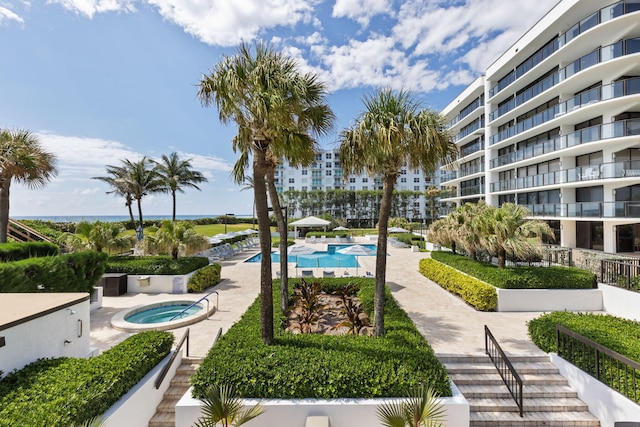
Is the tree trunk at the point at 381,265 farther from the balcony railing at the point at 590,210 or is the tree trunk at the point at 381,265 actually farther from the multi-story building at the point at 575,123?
the balcony railing at the point at 590,210

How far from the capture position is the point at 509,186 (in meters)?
28.1

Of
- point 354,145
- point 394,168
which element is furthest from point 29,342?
point 394,168

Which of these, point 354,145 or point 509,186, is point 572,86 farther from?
point 354,145

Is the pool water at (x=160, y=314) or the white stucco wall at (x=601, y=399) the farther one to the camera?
the pool water at (x=160, y=314)

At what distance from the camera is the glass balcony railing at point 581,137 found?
17.5 m

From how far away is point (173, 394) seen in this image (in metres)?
6.40

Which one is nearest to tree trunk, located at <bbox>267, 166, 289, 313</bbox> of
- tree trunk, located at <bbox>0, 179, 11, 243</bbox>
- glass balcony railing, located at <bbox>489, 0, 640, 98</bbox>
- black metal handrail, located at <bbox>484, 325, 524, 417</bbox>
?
black metal handrail, located at <bbox>484, 325, 524, 417</bbox>

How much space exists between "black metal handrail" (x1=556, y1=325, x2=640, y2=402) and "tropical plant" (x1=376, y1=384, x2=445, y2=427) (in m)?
3.58

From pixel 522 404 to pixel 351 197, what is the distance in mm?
64514

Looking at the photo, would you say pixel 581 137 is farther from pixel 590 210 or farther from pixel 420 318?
pixel 420 318

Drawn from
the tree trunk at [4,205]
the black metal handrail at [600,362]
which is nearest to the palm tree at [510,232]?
the black metal handrail at [600,362]

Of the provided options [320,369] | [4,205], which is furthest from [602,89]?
[4,205]

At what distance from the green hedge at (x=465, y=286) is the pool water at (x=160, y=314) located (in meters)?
11.6

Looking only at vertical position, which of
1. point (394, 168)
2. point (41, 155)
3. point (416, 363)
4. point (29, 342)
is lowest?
point (416, 363)
